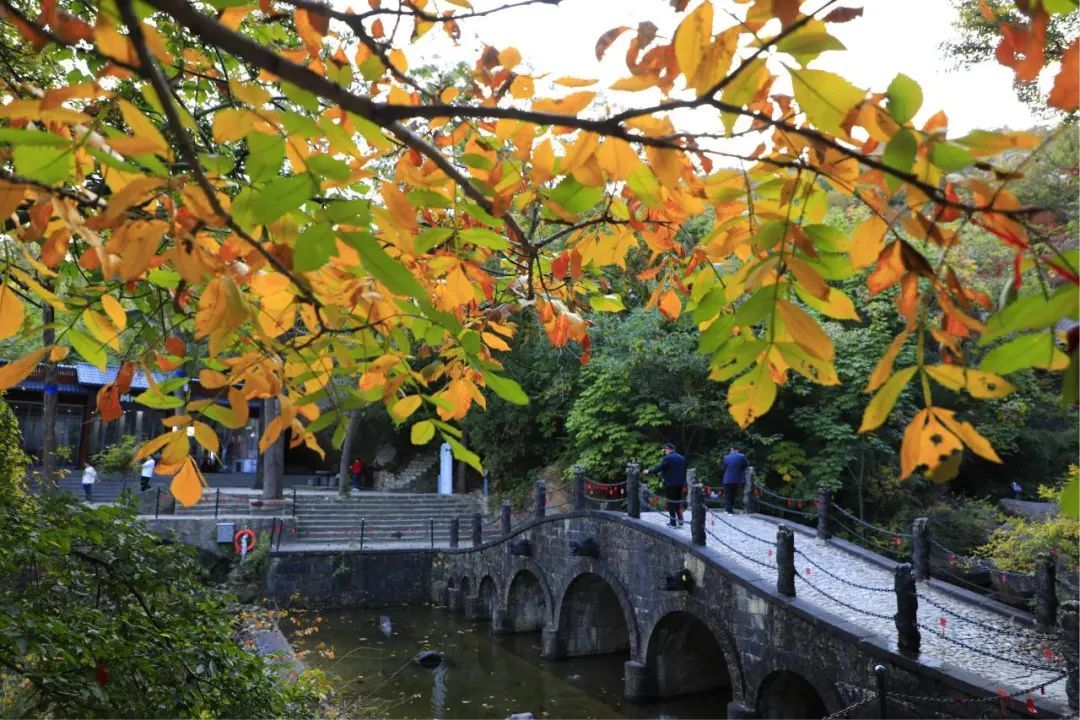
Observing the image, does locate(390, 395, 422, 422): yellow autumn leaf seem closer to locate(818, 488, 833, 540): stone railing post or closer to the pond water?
the pond water

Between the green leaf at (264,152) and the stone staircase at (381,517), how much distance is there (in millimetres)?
18709

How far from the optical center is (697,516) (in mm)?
10414

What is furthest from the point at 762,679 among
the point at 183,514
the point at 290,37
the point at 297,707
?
the point at 183,514

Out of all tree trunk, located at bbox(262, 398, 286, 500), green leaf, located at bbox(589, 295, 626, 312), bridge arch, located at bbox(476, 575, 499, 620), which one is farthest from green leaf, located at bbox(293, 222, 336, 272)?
tree trunk, located at bbox(262, 398, 286, 500)

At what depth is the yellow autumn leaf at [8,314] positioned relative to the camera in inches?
63.2

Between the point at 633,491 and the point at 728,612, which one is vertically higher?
A: the point at 633,491

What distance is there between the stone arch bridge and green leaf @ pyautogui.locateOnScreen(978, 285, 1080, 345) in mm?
5925

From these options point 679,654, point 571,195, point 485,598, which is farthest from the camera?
point 485,598

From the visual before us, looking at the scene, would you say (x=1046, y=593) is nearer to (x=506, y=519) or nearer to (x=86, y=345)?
(x=86, y=345)

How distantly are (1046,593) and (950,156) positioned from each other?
349 inches

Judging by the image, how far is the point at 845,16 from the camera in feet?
3.86

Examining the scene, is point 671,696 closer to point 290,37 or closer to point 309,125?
point 290,37

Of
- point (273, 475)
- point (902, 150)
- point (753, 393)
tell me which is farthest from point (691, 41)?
point (273, 475)

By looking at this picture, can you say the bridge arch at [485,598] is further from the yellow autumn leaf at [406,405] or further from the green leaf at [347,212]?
the green leaf at [347,212]
